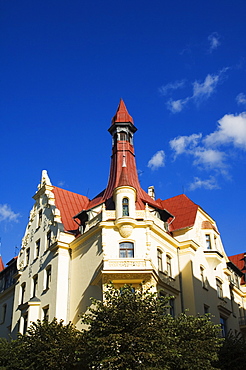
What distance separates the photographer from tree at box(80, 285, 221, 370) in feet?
83.6

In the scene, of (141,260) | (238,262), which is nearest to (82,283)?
(141,260)

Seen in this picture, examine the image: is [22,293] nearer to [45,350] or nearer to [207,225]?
[45,350]

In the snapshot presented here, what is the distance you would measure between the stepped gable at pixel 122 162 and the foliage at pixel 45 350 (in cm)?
1058

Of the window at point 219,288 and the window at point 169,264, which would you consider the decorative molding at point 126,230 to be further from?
the window at point 219,288

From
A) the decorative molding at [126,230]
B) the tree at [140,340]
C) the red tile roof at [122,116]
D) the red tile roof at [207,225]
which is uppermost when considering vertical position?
the red tile roof at [122,116]

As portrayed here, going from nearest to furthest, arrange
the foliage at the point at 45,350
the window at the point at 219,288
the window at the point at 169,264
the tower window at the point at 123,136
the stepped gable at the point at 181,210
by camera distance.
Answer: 1. the foliage at the point at 45,350
2. the window at the point at 169,264
3. the stepped gable at the point at 181,210
4. the window at the point at 219,288
5. the tower window at the point at 123,136

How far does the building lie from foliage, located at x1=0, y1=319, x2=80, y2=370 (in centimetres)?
424

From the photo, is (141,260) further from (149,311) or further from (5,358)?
(5,358)

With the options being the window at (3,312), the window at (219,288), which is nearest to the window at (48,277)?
the window at (3,312)

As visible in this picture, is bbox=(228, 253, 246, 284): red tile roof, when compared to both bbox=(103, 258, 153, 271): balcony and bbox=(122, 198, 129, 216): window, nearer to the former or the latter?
bbox=(122, 198, 129, 216): window

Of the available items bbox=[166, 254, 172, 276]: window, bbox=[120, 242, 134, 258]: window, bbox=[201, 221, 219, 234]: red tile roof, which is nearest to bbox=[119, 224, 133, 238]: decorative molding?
bbox=[120, 242, 134, 258]: window

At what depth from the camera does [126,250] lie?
34.8m

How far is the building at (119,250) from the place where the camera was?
3494cm

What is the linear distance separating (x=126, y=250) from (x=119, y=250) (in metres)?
0.49
